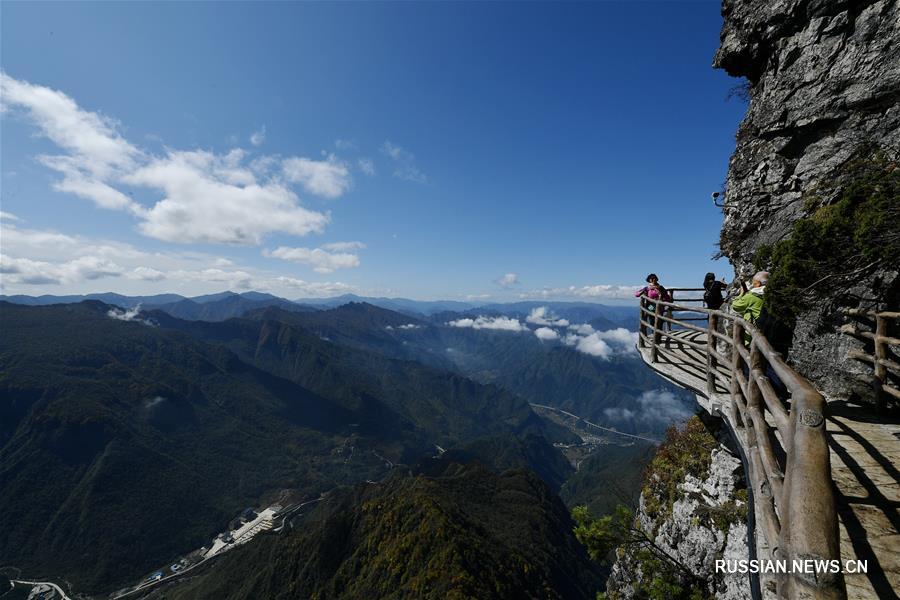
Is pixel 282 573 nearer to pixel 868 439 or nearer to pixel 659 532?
pixel 659 532

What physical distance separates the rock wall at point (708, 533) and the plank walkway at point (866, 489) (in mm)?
3067

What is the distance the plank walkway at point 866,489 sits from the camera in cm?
367

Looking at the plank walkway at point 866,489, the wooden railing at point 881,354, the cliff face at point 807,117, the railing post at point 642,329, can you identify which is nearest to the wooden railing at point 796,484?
the plank walkway at point 866,489

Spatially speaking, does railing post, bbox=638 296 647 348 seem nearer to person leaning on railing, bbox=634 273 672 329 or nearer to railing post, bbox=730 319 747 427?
person leaning on railing, bbox=634 273 672 329

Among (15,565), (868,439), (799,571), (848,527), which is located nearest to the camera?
(799,571)

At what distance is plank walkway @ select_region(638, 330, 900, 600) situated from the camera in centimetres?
367

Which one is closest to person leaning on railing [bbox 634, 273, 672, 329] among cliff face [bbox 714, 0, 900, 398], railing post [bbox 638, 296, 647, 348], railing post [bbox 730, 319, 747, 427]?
railing post [bbox 638, 296, 647, 348]

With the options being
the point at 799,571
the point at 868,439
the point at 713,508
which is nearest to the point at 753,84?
the point at 868,439

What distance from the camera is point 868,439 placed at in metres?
6.43

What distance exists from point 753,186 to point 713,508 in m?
11.7

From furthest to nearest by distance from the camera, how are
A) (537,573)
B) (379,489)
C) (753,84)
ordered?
(379,489)
(537,573)
(753,84)

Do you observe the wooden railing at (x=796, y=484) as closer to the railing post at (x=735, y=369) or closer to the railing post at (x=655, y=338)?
the railing post at (x=735, y=369)

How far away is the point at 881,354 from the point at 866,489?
4.45 meters

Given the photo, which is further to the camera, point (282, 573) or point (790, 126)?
point (282, 573)
